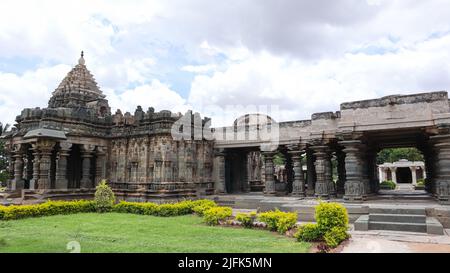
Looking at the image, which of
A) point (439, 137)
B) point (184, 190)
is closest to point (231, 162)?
point (184, 190)

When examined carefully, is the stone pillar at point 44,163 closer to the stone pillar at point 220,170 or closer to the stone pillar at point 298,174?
the stone pillar at point 220,170

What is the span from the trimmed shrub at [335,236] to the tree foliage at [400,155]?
43.2m

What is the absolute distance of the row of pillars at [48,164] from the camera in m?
16.5

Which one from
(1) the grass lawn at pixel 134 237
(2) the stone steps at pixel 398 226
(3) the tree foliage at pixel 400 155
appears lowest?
(1) the grass lawn at pixel 134 237

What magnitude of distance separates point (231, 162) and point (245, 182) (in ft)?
6.49

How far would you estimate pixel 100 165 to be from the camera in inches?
768

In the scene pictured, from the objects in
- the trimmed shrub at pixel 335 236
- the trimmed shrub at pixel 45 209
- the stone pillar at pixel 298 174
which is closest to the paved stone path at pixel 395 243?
the trimmed shrub at pixel 335 236

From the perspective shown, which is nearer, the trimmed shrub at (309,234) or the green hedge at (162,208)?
the trimmed shrub at (309,234)

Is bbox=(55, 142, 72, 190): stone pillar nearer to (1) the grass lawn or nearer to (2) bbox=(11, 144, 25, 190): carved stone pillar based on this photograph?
(2) bbox=(11, 144, 25, 190): carved stone pillar

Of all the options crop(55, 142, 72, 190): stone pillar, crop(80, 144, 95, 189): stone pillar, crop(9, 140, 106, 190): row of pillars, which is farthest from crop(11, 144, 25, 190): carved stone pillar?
crop(80, 144, 95, 189): stone pillar

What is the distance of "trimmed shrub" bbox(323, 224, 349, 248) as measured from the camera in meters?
7.89

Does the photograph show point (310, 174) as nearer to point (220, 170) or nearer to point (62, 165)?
point (220, 170)

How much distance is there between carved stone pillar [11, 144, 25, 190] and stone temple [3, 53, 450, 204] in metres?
0.06

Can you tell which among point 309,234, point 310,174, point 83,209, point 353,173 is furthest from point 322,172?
point 83,209
